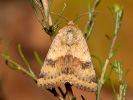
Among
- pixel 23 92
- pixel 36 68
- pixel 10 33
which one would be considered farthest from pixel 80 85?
pixel 10 33

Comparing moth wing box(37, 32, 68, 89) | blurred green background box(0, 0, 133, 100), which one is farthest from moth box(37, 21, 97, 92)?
blurred green background box(0, 0, 133, 100)

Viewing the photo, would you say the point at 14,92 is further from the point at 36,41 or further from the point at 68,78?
the point at 68,78

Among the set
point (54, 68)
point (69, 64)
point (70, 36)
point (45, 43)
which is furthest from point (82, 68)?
point (45, 43)

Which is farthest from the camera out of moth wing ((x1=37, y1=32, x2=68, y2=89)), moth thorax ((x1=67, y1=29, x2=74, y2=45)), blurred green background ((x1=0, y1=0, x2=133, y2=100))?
blurred green background ((x1=0, y1=0, x2=133, y2=100))

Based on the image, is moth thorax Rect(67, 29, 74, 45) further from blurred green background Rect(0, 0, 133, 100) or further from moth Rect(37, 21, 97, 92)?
blurred green background Rect(0, 0, 133, 100)

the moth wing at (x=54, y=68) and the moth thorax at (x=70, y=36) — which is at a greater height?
the moth thorax at (x=70, y=36)

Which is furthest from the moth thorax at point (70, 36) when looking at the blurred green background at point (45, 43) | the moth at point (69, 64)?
the blurred green background at point (45, 43)

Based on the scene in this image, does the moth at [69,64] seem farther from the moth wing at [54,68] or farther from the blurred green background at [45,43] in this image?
the blurred green background at [45,43]
